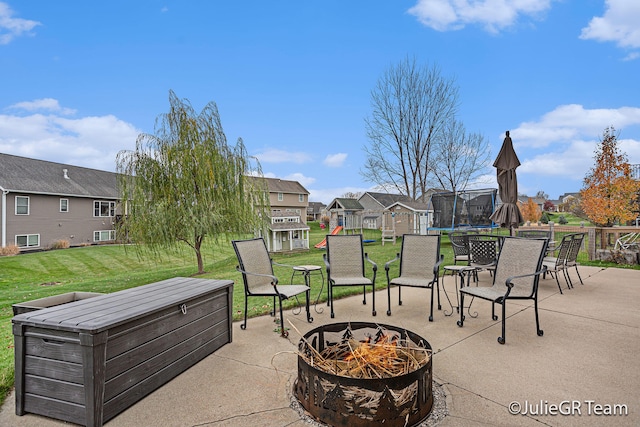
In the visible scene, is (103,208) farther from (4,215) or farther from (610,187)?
(610,187)

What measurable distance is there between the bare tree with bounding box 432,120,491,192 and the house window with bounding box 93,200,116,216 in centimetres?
2250

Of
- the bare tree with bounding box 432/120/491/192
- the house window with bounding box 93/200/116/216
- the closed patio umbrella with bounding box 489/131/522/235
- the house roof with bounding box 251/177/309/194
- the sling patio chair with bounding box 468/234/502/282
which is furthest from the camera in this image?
the house roof with bounding box 251/177/309/194

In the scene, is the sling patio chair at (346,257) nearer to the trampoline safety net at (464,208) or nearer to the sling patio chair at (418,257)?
the sling patio chair at (418,257)

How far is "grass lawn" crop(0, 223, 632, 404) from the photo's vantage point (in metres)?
4.91

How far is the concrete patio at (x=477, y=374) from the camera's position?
213cm

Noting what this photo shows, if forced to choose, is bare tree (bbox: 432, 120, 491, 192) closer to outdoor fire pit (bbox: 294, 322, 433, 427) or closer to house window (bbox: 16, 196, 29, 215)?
outdoor fire pit (bbox: 294, 322, 433, 427)

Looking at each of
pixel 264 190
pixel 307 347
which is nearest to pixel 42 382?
pixel 307 347

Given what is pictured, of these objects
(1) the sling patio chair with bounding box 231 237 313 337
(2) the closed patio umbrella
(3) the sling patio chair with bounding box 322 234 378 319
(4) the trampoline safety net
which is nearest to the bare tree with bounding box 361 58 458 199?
(4) the trampoline safety net

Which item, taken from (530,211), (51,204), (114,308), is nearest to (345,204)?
(530,211)

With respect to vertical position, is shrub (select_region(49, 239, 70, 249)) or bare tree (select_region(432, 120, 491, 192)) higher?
bare tree (select_region(432, 120, 491, 192))

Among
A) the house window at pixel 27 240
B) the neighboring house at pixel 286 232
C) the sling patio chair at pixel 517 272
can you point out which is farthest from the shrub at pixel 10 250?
the sling patio chair at pixel 517 272

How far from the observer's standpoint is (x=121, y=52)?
10297mm

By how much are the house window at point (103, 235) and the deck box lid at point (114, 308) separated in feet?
77.4

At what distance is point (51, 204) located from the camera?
809 inches
